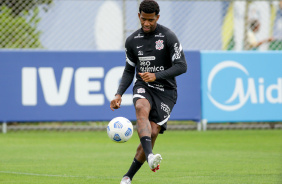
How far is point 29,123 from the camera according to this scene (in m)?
15.0

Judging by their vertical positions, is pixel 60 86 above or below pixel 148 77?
below

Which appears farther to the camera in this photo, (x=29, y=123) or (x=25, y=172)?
(x=29, y=123)

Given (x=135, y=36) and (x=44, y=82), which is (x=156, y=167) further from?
(x=44, y=82)

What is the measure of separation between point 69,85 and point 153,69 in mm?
7295

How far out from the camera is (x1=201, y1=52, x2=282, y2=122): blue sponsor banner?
48.5ft

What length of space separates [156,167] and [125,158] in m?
3.70

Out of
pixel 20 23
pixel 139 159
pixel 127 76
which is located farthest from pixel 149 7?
pixel 20 23

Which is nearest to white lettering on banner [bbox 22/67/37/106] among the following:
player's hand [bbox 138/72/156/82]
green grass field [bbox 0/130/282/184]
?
green grass field [bbox 0/130/282/184]

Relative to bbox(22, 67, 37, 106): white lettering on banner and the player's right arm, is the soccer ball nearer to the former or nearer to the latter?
the player's right arm

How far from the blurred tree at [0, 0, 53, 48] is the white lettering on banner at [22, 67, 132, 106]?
3.30 feet

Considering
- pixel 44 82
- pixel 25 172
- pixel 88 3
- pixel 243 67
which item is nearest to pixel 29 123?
pixel 44 82

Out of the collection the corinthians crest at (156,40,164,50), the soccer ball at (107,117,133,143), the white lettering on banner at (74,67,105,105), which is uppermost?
the corinthians crest at (156,40,164,50)

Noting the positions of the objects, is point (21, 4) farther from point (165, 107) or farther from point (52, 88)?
point (165, 107)

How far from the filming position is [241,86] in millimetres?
14891
